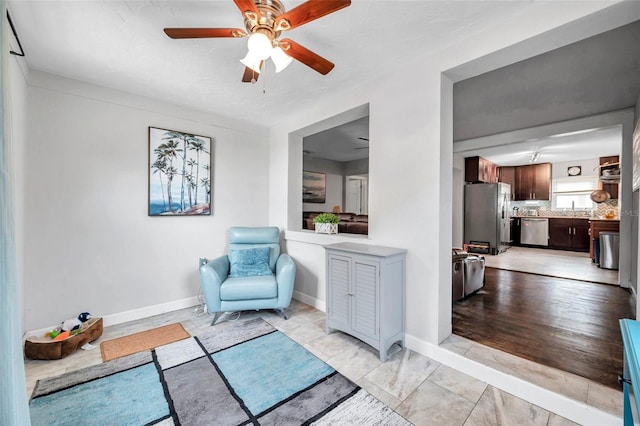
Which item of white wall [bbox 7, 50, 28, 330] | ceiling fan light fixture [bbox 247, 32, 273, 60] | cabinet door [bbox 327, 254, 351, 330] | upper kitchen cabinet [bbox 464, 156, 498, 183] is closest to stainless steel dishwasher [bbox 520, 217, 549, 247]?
upper kitchen cabinet [bbox 464, 156, 498, 183]

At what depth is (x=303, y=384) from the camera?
184 cm

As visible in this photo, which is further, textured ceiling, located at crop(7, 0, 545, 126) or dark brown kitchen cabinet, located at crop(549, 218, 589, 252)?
dark brown kitchen cabinet, located at crop(549, 218, 589, 252)

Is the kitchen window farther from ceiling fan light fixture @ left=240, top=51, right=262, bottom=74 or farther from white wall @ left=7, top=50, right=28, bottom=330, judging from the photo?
white wall @ left=7, top=50, right=28, bottom=330

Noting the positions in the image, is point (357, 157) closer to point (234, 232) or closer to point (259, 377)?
point (234, 232)

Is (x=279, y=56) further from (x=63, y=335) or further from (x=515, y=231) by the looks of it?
(x=515, y=231)

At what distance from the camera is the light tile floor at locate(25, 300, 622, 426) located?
1.55m

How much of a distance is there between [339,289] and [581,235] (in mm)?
7784

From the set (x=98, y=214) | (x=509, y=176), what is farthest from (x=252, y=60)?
(x=509, y=176)

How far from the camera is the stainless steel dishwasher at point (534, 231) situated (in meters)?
7.22

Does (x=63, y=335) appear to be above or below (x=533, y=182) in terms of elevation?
below

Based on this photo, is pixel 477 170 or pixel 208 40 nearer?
pixel 208 40

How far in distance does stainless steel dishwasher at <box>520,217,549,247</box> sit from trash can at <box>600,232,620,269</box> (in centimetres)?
240

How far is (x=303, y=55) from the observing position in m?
1.73

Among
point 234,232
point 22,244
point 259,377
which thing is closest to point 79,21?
point 22,244
